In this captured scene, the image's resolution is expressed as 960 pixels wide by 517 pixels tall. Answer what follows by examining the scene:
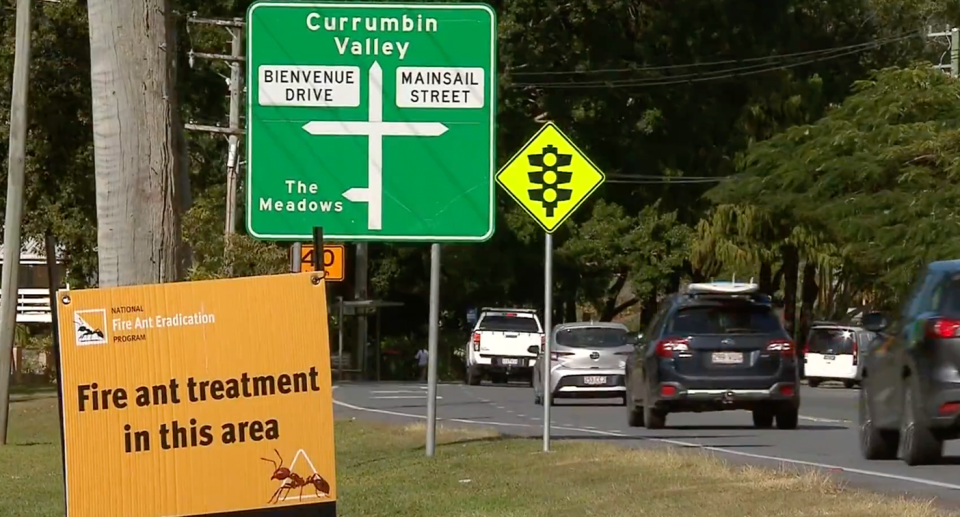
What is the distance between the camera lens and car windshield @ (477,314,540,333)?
4912 centimetres

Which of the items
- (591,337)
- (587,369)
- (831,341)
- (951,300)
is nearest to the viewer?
(951,300)

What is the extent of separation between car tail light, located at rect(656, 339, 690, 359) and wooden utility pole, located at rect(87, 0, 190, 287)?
1295cm

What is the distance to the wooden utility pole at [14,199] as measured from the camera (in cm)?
2411

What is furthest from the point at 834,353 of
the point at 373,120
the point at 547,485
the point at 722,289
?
the point at 547,485

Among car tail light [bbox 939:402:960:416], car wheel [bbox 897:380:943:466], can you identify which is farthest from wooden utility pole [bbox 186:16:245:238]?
car tail light [bbox 939:402:960:416]

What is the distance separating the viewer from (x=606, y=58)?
172 ft

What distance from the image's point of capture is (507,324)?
A: 4938 cm

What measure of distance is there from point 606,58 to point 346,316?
40.9ft

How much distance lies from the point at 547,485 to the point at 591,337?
747 inches

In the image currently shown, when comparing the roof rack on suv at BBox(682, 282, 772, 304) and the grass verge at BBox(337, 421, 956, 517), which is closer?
the grass verge at BBox(337, 421, 956, 517)

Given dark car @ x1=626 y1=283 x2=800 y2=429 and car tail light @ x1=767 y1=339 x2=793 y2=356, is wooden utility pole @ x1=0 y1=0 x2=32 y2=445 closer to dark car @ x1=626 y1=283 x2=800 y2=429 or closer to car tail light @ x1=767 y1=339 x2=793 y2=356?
dark car @ x1=626 y1=283 x2=800 y2=429

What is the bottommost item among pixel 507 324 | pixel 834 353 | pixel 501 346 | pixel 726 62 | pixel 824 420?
pixel 834 353

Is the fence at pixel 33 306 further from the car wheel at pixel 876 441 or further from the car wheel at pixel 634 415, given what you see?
the car wheel at pixel 876 441

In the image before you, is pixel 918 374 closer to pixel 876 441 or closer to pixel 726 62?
pixel 876 441
